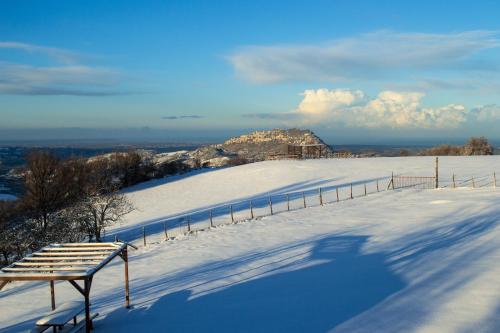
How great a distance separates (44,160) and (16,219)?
760 cm

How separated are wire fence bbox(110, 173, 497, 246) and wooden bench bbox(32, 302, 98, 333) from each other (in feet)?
41.8

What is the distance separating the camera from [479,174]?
43.1 m

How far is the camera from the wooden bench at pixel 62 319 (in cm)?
903

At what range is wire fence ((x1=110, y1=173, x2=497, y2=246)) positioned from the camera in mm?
26798

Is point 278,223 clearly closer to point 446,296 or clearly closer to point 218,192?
point 446,296

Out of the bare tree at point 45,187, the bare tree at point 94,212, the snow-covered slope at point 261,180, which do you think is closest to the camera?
the bare tree at point 94,212

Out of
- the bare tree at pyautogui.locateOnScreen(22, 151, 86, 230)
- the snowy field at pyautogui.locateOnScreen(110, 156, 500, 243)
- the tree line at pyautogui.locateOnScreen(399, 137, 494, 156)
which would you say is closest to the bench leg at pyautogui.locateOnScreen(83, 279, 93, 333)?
the snowy field at pyautogui.locateOnScreen(110, 156, 500, 243)

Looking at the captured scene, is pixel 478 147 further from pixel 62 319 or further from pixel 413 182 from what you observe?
pixel 62 319

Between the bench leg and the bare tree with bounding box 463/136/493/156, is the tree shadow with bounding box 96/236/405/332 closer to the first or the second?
the bench leg

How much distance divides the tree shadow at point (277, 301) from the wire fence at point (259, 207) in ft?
34.5

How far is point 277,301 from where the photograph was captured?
1147 centimetres

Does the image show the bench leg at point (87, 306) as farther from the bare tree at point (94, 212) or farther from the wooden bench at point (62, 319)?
the bare tree at point (94, 212)

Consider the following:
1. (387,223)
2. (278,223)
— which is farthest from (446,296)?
(278,223)

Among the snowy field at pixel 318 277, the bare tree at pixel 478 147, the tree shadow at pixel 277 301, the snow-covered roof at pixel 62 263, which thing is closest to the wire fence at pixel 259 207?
the snowy field at pixel 318 277
